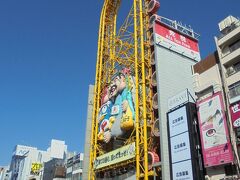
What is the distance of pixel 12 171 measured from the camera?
118 meters

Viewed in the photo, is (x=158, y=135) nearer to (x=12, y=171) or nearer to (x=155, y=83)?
(x=155, y=83)

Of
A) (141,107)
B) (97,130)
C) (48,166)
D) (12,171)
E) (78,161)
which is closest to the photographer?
(141,107)

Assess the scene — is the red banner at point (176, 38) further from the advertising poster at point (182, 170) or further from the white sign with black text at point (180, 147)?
the advertising poster at point (182, 170)

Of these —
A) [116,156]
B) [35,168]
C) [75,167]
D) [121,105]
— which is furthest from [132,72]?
[35,168]

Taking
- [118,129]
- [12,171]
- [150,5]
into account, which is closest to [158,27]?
[150,5]

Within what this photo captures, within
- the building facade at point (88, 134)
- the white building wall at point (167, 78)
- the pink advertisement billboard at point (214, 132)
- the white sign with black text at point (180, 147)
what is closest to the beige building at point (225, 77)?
the pink advertisement billboard at point (214, 132)

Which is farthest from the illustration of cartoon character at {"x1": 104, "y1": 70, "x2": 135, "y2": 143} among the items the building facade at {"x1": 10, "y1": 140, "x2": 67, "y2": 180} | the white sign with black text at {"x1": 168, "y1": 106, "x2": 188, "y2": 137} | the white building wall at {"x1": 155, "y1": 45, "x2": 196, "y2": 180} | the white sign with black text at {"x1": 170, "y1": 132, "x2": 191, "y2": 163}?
the building facade at {"x1": 10, "y1": 140, "x2": 67, "y2": 180}

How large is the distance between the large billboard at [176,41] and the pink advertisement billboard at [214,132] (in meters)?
14.1

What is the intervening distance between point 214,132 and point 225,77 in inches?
246

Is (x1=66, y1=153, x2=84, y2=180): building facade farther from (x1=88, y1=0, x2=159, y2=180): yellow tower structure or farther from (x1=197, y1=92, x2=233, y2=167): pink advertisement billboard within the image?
(x1=197, y1=92, x2=233, y2=167): pink advertisement billboard

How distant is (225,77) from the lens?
31.6 meters

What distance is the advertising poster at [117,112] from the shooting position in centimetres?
3994

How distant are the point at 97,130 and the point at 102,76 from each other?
1183 centimetres

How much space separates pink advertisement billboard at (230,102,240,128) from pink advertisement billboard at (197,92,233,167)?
3.43 ft
